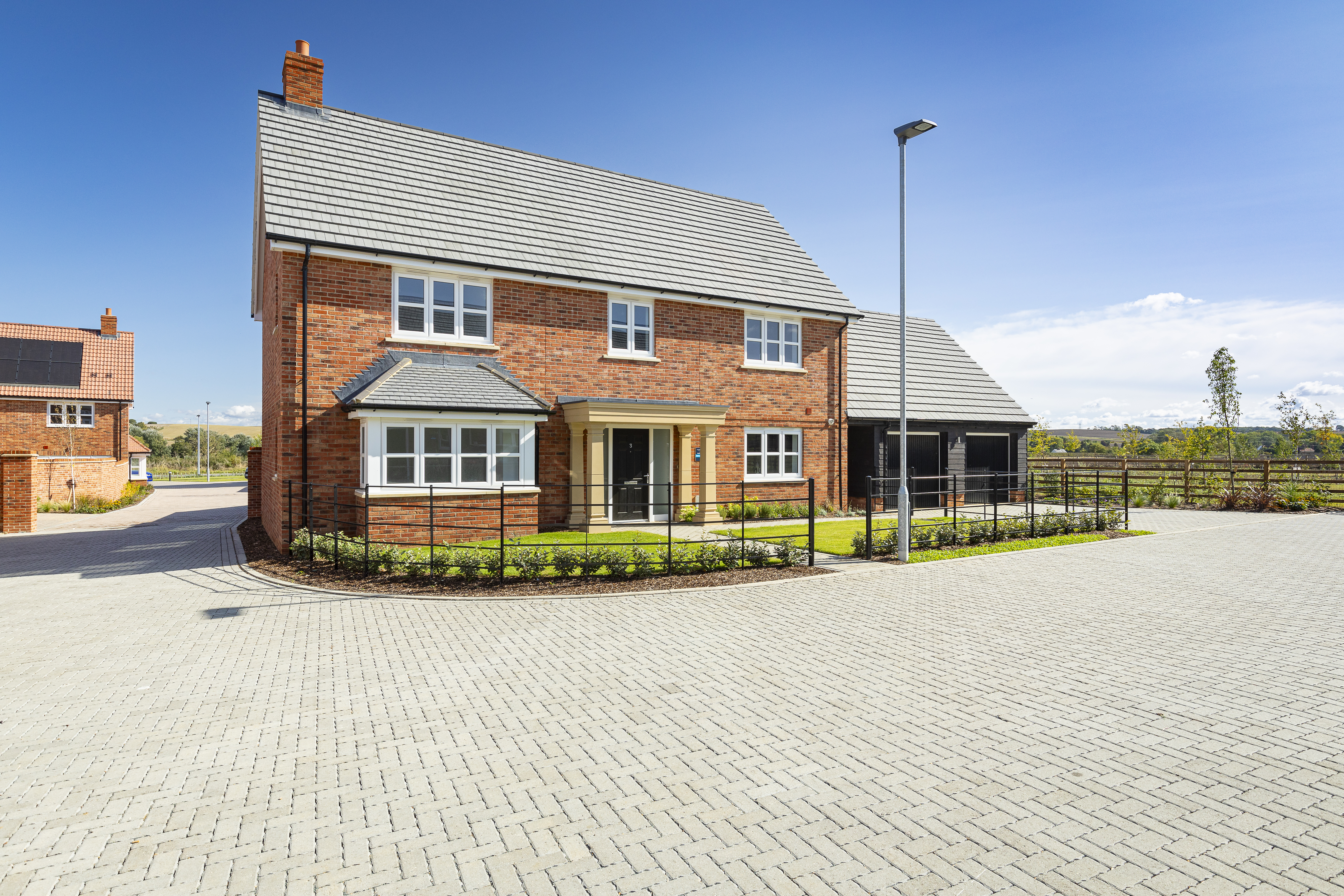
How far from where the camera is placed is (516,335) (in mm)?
16688

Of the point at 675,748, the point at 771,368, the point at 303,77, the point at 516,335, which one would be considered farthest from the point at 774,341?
the point at 675,748

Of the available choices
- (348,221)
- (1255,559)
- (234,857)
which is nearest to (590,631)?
(234,857)

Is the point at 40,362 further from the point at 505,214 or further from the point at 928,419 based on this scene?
the point at 928,419

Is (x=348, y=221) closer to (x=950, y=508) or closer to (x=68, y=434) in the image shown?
(x=950, y=508)

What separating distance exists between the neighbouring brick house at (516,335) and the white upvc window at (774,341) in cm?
7

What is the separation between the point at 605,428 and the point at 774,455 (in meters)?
5.87

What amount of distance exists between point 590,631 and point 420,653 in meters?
1.90

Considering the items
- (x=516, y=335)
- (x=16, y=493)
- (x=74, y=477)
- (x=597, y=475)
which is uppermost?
(x=516, y=335)

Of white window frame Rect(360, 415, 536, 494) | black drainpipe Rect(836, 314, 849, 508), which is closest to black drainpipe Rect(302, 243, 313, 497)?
white window frame Rect(360, 415, 536, 494)

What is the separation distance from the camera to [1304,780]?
4352 mm

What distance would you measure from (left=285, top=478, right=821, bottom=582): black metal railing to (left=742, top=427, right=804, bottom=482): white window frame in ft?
5.72

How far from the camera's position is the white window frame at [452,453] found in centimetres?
1376

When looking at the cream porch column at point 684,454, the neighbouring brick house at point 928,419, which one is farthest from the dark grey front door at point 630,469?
the neighbouring brick house at point 928,419

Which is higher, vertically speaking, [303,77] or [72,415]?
[303,77]
